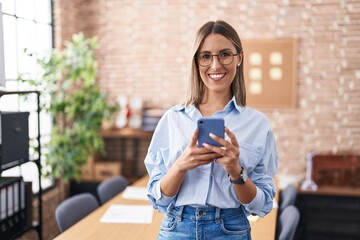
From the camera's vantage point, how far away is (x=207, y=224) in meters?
1.57

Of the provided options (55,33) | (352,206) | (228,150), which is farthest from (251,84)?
(228,150)

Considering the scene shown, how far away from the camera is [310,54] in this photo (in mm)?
4863

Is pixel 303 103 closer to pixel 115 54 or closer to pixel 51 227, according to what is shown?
pixel 115 54

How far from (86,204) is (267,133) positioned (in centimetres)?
196

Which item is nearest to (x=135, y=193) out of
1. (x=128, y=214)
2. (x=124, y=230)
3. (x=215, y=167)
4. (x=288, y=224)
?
(x=128, y=214)

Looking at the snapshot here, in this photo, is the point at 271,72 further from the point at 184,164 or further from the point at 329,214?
the point at 184,164

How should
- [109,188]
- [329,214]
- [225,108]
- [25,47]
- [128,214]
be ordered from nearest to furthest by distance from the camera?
1. [225,108]
2. [128,214]
3. [109,188]
4. [25,47]
5. [329,214]

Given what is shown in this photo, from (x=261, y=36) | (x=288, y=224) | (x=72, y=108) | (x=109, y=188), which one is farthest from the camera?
(x=261, y=36)

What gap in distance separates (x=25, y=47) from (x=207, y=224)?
2.96m

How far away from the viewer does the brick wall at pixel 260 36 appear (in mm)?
4797

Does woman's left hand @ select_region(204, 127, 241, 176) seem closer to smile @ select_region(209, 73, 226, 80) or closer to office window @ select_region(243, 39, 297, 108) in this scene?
smile @ select_region(209, 73, 226, 80)

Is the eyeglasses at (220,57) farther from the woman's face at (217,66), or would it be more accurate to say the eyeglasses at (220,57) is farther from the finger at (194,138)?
the finger at (194,138)

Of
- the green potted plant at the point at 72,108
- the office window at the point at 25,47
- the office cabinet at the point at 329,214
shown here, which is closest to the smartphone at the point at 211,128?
the office window at the point at 25,47

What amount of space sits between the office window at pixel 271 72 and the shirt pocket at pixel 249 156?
11.6 ft
